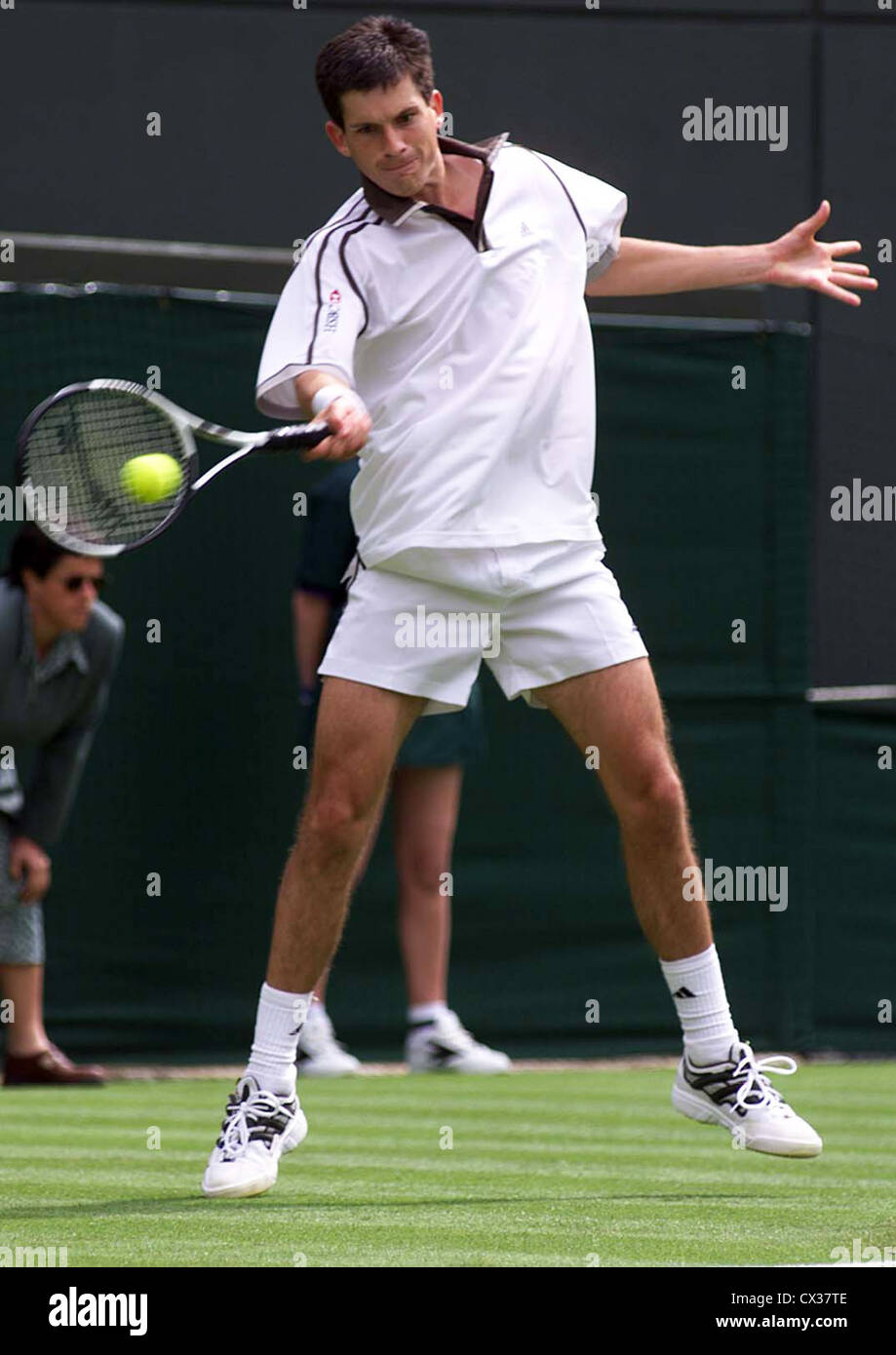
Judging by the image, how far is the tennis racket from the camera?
14.2 ft

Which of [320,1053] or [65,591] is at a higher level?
[65,591]

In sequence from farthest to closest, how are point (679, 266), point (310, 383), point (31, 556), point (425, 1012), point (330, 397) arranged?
point (425, 1012), point (31, 556), point (679, 266), point (310, 383), point (330, 397)

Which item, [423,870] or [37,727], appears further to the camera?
[423,870]

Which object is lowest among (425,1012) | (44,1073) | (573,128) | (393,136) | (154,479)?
(44,1073)

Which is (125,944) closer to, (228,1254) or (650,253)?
(650,253)

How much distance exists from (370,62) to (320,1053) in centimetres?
389

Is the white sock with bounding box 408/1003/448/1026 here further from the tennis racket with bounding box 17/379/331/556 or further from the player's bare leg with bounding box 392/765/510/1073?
the tennis racket with bounding box 17/379/331/556

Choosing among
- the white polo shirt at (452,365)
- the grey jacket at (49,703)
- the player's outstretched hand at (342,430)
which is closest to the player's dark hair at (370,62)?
the white polo shirt at (452,365)

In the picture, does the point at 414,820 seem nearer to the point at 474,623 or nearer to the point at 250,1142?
the point at 474,623

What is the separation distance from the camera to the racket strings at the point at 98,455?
171 inches

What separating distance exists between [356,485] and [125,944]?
342cm

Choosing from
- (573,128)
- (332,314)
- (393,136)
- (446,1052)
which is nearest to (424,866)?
(446,1052)

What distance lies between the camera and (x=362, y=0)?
9.73 meters

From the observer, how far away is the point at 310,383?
14.0 feet
